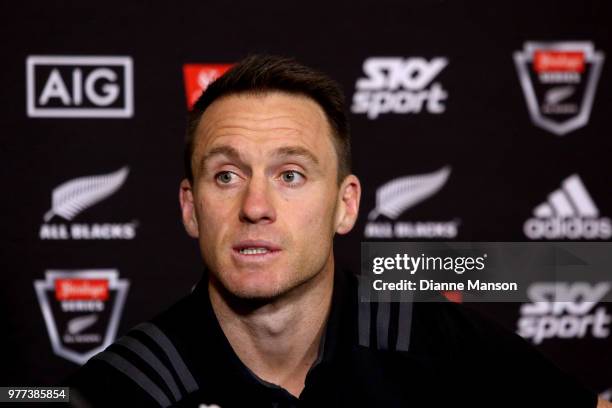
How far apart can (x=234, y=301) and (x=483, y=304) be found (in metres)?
1.22

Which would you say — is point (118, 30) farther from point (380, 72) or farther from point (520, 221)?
point (520, 221)

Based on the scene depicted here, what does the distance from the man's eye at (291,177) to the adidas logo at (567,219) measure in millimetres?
1228

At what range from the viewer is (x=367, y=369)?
1415 mm

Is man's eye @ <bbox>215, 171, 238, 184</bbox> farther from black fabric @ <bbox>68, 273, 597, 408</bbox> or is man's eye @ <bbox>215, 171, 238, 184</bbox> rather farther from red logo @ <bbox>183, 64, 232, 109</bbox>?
red logo @ <bbox>183, 64, 232, 109</bbox>

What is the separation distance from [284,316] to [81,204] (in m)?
1.11

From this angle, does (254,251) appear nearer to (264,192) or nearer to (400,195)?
(264,192)

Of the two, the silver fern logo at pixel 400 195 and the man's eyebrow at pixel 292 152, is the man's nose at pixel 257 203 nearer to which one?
the man's eyebrow at pixel 292 152

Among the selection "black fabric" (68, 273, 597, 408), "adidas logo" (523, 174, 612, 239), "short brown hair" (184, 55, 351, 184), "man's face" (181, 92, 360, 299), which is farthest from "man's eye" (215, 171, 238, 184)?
"adidas logo" (523, 174, 612, 239)

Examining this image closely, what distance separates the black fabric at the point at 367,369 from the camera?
1342 mm

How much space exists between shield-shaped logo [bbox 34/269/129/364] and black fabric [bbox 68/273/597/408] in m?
0.95

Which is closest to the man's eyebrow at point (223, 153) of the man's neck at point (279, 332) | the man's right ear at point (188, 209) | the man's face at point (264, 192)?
the man's face at point (264, 192)

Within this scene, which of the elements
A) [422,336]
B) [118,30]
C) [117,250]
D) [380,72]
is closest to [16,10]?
[118,30]

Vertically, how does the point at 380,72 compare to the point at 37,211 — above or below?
above

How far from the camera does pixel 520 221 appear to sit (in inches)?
94.7
